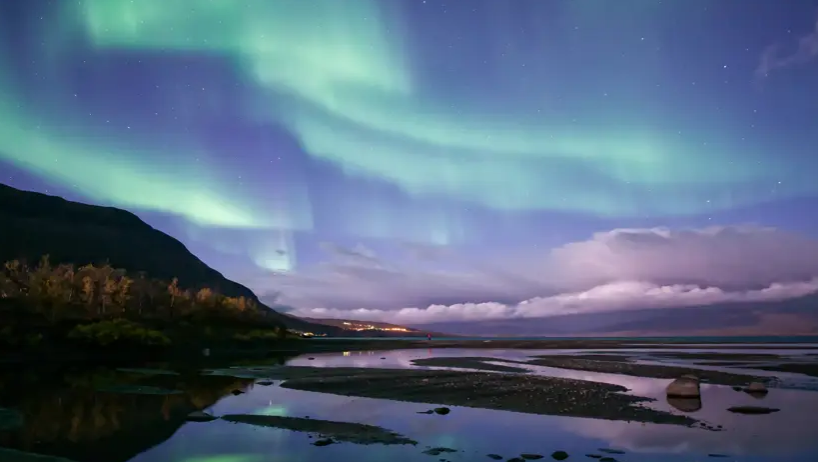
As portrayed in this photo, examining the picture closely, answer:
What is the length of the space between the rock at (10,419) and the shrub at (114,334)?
7603 cm

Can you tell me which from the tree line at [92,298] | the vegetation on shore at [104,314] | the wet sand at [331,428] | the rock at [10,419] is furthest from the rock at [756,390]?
the tree line at [92,298]

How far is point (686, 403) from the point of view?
37625 mm

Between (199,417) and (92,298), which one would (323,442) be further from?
(92,298)

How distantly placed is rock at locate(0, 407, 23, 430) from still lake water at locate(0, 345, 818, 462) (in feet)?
1.78

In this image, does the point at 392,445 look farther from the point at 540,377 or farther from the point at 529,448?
the point at 540,377

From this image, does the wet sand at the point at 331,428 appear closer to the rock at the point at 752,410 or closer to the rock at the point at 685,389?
the rock at the point at 752,410

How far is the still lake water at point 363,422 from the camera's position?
874 inches

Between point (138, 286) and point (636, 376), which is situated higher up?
point (138, 286)

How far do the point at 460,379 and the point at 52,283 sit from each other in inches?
4307

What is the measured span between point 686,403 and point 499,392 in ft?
44.9

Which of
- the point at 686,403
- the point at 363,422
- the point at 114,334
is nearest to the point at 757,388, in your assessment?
the point at 686,403

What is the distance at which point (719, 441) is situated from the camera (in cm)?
2469

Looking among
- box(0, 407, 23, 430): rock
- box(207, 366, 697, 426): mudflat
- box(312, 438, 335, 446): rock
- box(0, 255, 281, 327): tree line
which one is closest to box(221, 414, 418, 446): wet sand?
box(312, 438, 335, 446): rock

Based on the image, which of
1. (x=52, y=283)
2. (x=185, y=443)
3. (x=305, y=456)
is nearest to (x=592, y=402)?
(x=305, y=456)
